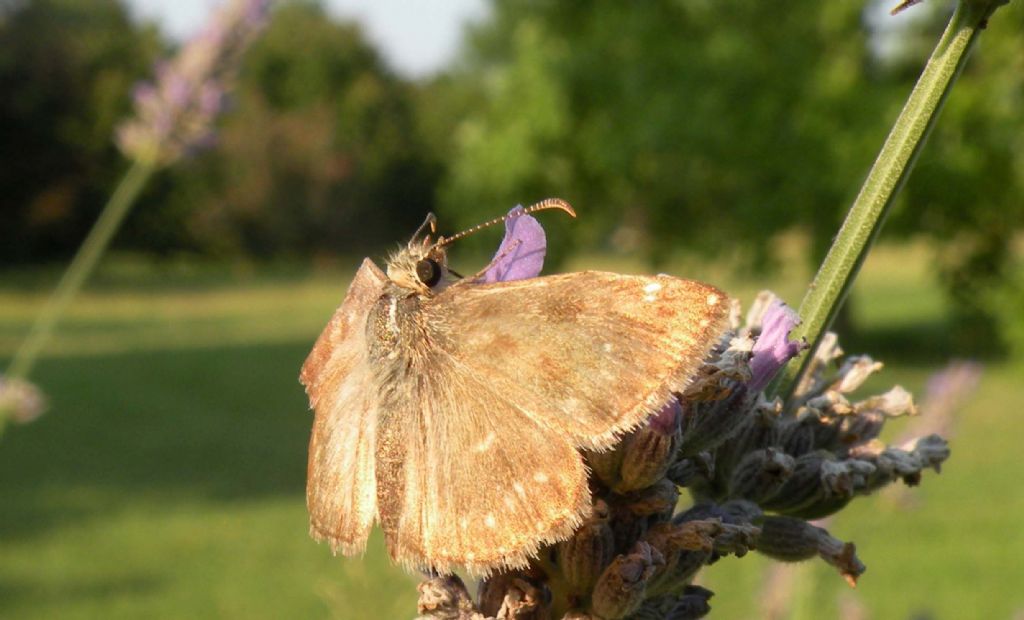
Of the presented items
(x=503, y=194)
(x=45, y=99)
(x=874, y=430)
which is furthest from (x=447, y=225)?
(x=874, y=430)

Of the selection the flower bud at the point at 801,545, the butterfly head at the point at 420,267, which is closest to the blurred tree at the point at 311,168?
the butterfly head at the point at 420,267

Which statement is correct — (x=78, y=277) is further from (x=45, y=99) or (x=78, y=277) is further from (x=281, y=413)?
(x=45, y=99)

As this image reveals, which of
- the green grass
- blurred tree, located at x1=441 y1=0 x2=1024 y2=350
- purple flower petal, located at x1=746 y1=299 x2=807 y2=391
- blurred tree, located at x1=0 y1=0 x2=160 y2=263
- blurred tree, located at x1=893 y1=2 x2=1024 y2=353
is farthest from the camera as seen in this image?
blurred tree, located at x1=0 y1=0 x2=160 y2=263

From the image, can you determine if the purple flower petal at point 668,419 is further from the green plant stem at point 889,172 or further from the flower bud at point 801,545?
the flower bud at point 801,545

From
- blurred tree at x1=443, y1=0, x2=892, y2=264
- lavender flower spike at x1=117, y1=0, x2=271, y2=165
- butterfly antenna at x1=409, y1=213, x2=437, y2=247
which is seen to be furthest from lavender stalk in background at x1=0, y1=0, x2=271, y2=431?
blurred tree at x1=443, y1=0, x2=892, y2=264

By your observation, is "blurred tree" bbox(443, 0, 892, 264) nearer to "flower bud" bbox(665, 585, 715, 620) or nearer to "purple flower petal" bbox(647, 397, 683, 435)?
"flower bud" bbox(665, 585, 715, 620)
